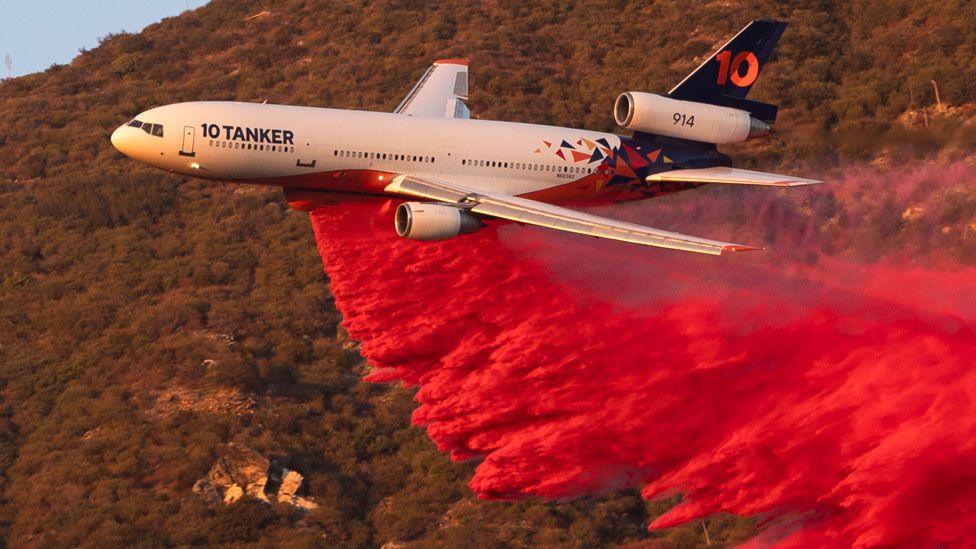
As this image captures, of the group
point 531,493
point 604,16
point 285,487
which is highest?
point 604,16

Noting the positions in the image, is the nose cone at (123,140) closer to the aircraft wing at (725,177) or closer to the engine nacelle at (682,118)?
the engine nacelle at (682,118)

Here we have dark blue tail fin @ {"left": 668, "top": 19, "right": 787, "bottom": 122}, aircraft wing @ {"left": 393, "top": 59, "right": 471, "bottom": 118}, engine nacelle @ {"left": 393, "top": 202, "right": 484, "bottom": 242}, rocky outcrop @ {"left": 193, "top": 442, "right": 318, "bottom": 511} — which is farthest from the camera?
rocky outcrop @ {"left": 193, "top": 442, "right": 318, "bottom": 511}

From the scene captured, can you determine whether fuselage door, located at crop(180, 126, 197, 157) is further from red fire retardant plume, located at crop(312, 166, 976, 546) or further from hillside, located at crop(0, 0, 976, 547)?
hillside, located at crop(0, 0, 976, 547)

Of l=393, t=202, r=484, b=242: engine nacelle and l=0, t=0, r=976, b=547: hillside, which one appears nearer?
l=393, t=202, r=484, b=242: engine nacelle

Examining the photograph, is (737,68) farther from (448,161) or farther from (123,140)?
(123,140)

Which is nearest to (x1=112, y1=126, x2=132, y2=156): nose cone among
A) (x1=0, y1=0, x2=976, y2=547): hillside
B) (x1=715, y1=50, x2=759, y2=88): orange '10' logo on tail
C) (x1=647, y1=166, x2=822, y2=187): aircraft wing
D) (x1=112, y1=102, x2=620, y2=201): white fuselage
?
(x1=112, y1=102, x2=620, y2=201): white fuselage

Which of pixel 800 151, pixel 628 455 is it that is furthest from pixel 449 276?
pixel 800 151

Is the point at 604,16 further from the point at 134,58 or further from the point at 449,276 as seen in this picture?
the point at 449,276
